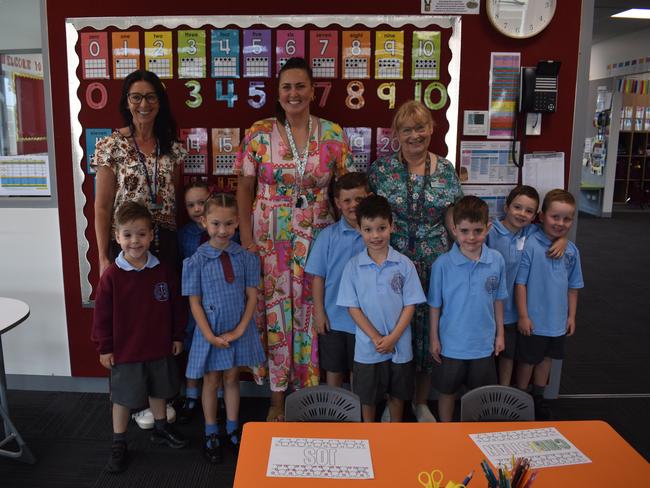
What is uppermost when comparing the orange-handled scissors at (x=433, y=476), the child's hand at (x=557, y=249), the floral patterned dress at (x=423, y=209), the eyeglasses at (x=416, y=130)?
the eyeglasses at (x=416, y=130)

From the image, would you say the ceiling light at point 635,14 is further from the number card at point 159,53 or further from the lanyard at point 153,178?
the lanyard at point 153,178

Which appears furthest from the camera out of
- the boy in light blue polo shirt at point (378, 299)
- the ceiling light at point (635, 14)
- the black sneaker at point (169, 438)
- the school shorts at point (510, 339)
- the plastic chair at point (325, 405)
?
the ceiling light at point (635, 14)

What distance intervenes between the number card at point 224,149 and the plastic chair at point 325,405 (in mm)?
1558

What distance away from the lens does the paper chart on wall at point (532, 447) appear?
1.34m

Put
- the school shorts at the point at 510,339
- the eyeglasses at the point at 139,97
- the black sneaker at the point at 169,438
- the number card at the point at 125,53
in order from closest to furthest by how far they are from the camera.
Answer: the eyeglasses at the point at 139,97 < the black sneaker at the point at 169,438 < the school shorts at the point at 510,339 < the number card at the point at 125,53

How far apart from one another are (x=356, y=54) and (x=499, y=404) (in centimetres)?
190

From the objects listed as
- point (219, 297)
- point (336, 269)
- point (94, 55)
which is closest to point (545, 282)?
point (336, 269)

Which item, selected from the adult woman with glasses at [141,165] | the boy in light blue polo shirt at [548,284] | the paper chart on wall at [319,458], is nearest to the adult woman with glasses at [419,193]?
the boy in light blue polo shirt at [548,284]

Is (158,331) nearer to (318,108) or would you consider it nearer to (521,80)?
(318,108)

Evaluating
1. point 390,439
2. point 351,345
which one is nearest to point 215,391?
point 351,345

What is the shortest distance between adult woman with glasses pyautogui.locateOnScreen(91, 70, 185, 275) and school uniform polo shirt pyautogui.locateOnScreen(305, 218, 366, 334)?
709 millimetres

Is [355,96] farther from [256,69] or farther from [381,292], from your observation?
[381,292]

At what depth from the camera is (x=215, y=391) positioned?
2.54 m

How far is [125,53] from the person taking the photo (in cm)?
288
